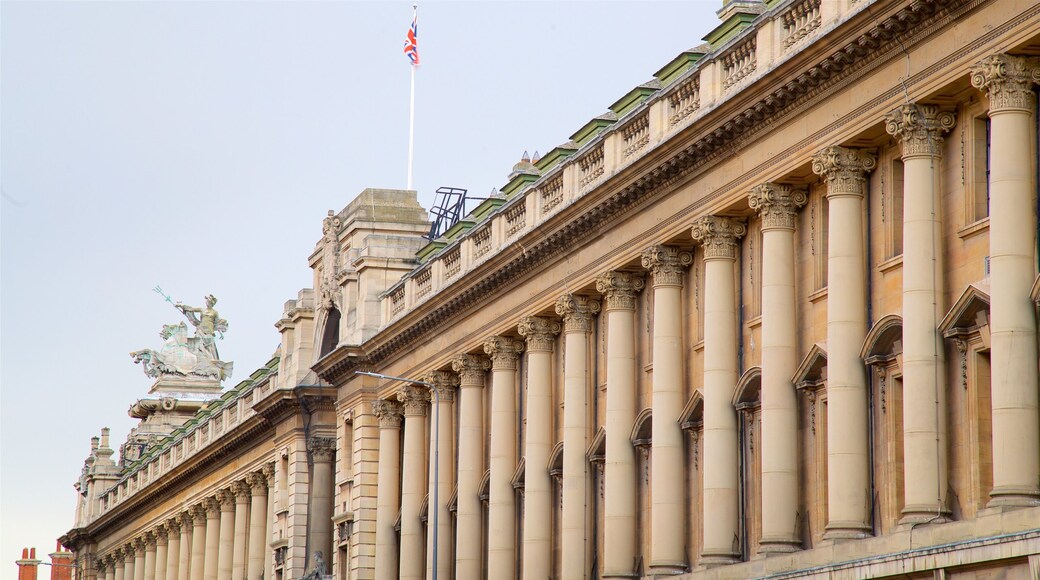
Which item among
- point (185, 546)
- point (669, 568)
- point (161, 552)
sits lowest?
point (669, 568)

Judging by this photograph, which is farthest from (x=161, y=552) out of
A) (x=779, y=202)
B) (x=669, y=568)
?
(x=779, y=202)

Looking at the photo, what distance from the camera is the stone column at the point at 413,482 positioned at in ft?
225

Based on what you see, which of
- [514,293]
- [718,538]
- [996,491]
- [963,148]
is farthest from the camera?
[514,293]

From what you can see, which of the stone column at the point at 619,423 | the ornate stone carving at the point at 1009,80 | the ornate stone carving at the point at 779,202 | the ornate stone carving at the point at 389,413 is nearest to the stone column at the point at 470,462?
the ornate stone carving at the point at 389,413

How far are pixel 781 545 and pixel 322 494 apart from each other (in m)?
38.1

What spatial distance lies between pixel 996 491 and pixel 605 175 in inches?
781

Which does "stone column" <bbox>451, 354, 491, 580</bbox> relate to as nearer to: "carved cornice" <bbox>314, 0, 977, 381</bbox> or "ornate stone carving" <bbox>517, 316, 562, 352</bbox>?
"carved cornice" <bbox>314, 0, 977, 381</bbox>

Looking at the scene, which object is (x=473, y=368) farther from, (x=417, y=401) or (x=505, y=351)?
(x=417, y=401)

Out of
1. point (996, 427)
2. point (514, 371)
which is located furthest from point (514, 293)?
point (996, 427)

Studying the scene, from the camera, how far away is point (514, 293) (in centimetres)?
6150

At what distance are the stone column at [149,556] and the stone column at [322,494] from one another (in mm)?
38824

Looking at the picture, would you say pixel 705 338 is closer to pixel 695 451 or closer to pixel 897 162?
pixel 695 451

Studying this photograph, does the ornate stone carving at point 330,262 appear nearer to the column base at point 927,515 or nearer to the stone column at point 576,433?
the stone column at point 576,433

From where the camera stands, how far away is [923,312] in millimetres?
39438
